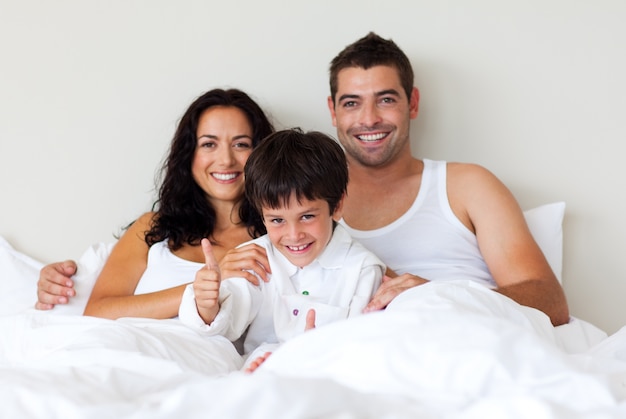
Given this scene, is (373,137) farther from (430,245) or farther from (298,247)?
(298,247)

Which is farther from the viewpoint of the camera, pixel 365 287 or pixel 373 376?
pixel 365 287

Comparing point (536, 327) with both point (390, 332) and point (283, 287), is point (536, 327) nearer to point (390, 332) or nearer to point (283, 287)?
point (390, 332)

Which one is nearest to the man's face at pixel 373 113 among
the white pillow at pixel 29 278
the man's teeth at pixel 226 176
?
the man's teeth at pixel 226 176

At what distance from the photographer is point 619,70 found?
2.58 metres

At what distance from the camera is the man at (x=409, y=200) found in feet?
7.19

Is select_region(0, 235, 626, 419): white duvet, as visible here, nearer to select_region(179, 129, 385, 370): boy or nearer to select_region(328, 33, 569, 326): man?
select_region(179, 129, 385, 370): boy

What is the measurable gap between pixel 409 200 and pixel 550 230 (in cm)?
53

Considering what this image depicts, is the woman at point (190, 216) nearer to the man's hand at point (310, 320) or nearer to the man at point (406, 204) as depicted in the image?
the man at point (406, 204)

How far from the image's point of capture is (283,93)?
105 inches

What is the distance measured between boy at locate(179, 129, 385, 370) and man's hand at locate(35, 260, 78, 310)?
2.18 feet

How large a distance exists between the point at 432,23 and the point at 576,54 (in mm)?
539

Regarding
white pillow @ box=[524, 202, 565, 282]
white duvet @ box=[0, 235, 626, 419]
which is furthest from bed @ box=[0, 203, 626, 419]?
white pillow @ box=[524, 202, 565, 282]

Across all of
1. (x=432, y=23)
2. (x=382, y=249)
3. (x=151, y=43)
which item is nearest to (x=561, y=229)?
(x=382, y=249)

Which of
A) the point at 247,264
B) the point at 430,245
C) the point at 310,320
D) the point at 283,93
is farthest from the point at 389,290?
the point at 283,93
